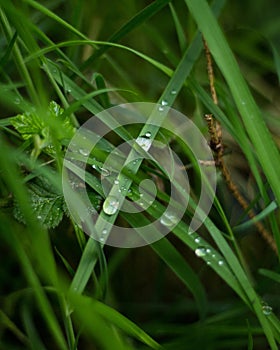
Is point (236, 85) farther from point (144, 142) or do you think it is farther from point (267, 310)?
point (267, 310)

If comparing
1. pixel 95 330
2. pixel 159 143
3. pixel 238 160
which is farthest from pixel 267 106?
pixel 95 330

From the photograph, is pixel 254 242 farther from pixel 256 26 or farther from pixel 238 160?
pixel 256 26

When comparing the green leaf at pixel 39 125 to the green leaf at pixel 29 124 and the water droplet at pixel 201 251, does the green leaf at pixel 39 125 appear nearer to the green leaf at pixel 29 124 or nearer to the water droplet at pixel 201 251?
the green leaf at pixel 29 124

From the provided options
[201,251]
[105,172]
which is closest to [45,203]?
[105,172]

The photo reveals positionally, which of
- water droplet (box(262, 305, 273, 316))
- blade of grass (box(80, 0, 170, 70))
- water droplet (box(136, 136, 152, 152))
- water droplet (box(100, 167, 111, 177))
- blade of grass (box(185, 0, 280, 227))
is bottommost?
water droplet (box(262, 305, 273, 316))

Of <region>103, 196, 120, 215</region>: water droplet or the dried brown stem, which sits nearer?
<region>103, 196, 120, 215</region>: water droplet

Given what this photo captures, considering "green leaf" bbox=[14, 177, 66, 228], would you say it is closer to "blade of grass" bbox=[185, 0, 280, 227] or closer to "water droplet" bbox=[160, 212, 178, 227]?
"water droplet" bbox=[160, 212, 178, 227]

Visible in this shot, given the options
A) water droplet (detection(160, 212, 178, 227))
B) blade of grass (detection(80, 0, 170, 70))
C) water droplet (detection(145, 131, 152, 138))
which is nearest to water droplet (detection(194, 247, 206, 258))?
water droplet (detection(160, 212, 178, 227))
